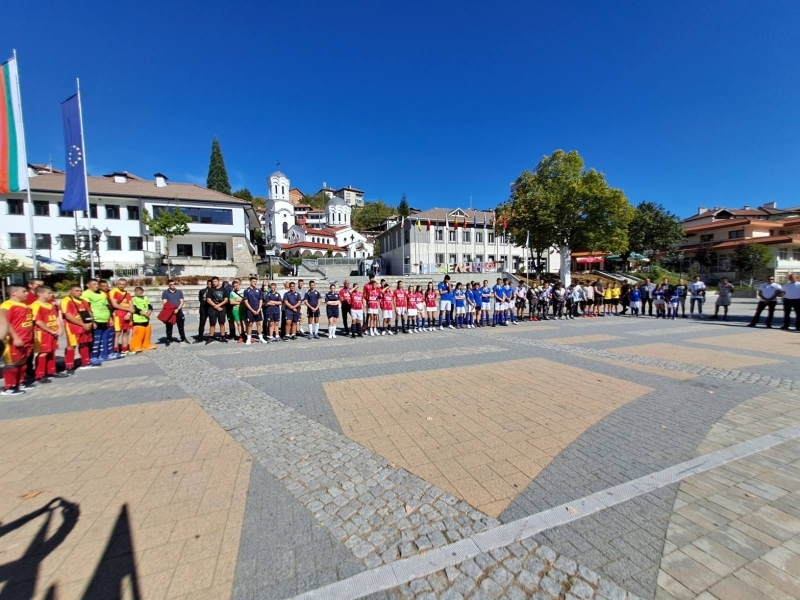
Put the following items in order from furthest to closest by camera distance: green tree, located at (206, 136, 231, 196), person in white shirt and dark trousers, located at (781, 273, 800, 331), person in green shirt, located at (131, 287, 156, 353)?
1. green tree, located at (206, 136, 231, 196)
2. person in white shirt and dark trousers, located at (781, 273, 800, 331)
3. person in green shirt, located at (131, 287, 156, 353)

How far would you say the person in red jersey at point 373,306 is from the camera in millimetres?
12016

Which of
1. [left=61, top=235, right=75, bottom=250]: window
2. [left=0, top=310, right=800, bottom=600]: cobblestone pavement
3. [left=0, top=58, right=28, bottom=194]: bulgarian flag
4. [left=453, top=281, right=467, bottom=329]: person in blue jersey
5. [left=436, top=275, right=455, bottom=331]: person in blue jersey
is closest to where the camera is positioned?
[left=0, top=310, right=800, bottom=600]: cobblestone pavement

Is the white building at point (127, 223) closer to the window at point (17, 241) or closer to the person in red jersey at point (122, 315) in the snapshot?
the window at point (17, 241)

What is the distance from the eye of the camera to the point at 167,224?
31.8 meters

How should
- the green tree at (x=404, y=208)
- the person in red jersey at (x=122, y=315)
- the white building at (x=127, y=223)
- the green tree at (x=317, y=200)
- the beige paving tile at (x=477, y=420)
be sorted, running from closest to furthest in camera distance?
the beige paving tile at (x=477, y=420) → the person in red jersey at (x=122, y=315) → the white building at (x=127, y=223) → the green tree at (x=404, y=208) → the green tree at (x=317, y=200)

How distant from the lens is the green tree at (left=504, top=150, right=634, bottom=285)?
32812 millimetres

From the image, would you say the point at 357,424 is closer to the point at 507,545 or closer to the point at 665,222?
the point at 507,545

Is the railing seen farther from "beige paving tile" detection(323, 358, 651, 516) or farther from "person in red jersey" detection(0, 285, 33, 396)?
"person in red jersey" detection(0, 285, 33, 396)

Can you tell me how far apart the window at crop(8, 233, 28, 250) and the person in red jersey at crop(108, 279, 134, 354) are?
35.6 meters

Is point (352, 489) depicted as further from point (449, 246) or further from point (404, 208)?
point (404, 208)

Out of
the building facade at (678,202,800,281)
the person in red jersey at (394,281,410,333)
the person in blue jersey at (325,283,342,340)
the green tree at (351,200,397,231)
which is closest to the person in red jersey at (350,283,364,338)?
the person in blue jersey at (325,283,342,340)

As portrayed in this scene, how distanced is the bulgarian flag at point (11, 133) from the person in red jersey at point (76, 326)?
8758 mm

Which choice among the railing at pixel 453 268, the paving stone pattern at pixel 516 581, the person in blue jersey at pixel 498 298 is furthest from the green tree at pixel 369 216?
the paving stone pattern at pixel 516 581

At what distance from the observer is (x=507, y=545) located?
2477 millimetres
